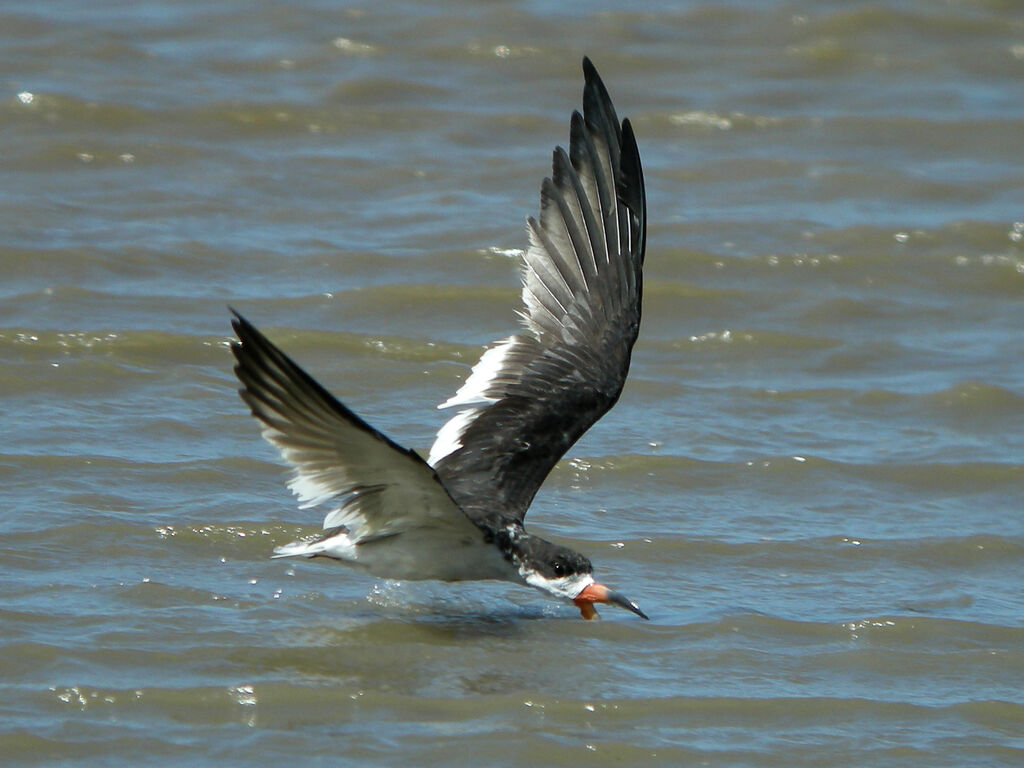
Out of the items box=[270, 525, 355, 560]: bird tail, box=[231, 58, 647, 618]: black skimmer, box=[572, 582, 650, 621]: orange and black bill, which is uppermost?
box=[231, 58, 647, 618]: black skimmer

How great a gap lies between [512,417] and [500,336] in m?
2.31

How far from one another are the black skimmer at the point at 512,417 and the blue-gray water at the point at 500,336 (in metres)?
0.32

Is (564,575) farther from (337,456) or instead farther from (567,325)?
(567,325)

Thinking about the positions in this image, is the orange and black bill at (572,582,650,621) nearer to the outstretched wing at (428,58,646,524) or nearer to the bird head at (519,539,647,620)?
the bird head at (519,539,647,620)

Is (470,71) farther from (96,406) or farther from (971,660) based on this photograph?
(971,660)

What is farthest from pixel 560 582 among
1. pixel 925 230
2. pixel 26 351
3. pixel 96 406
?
pixel 925 230

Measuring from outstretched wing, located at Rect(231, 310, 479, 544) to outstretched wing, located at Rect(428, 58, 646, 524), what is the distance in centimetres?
65

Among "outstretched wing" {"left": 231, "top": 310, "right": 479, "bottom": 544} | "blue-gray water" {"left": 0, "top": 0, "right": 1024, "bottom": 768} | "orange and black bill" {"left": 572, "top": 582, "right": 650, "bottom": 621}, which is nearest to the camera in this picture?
"outstretched wing" {"left": 231, "top": 310, "right": 479, "bottom": 544}

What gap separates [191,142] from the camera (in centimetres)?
1094

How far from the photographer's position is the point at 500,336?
8.71 m

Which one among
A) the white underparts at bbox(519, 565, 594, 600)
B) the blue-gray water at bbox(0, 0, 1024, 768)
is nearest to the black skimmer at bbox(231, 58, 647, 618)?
the white underparts at bbox(519, 565, 594, 600)

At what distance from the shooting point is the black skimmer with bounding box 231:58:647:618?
512 cm

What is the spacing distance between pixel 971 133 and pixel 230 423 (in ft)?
22.2

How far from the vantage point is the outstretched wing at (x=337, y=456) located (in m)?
4.86
